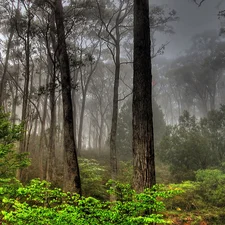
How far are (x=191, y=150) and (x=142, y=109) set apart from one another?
1113 centimetres

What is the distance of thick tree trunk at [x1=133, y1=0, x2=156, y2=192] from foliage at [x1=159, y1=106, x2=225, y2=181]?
9.84 metres

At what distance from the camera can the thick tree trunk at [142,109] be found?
507 centimetres

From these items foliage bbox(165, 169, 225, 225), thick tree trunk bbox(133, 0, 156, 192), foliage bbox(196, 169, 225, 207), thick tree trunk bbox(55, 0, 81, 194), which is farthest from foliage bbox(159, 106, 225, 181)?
thick tree trunk bbox(133, 0, 156, 192)

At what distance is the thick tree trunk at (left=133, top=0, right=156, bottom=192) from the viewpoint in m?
5.07

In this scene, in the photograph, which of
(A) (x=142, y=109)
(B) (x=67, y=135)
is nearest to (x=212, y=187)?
Answer: (B) (x=67, y=135)

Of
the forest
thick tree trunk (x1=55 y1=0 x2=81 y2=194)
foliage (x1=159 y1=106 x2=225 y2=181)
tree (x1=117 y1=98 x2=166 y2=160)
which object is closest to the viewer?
the forest

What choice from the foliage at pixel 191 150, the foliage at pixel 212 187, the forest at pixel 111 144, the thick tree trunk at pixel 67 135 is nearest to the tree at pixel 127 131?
the forest at pixel 111 144

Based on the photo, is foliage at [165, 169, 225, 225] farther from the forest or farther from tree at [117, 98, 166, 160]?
tree at [117, 98, 166, 160]

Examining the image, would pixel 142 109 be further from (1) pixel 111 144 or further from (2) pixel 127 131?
(2) pixel 127 131

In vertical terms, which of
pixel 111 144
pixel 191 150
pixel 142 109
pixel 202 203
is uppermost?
pixel 142 109

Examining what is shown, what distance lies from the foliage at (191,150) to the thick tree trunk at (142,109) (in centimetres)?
984

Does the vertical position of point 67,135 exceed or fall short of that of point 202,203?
it exceeds it

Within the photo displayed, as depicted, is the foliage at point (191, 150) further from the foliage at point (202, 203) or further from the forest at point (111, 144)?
the foliage at point (202, 203)

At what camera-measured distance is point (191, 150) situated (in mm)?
15305
